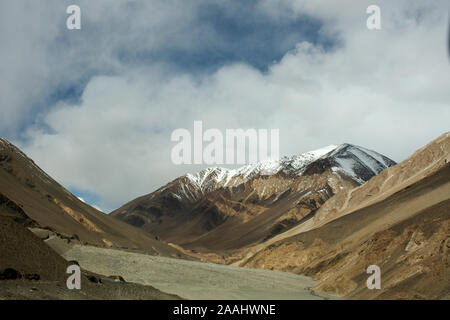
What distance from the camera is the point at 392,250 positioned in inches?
1484

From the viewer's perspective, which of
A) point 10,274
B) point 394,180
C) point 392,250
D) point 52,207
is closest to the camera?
point 10,274

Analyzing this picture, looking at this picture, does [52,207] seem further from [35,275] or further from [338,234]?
[35,275]

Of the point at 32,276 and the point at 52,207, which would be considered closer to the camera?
the point at 32,276

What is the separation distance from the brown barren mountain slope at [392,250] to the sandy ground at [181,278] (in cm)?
445

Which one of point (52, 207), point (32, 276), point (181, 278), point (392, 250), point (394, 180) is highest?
point (394, 180)

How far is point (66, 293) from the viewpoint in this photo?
22047 mm

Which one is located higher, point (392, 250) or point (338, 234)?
point (338, 234)

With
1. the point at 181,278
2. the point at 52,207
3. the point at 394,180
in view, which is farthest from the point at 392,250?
the point at 394,180

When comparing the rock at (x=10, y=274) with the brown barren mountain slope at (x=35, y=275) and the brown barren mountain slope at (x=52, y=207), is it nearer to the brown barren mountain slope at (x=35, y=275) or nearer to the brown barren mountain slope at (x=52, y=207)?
the brown barren mountain slope at (x=35, y=275)

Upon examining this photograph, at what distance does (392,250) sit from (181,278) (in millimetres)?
18992

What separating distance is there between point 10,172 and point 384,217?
176 feet

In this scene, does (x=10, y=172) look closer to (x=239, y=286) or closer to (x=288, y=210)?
(x=239, y=286)

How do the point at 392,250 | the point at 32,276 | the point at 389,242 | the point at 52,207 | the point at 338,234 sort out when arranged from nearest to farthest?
1. the point at 32,276
2. the point at 392,250
3. the point at 389,242
4. the point at 52,207
5. the point at 338,234
